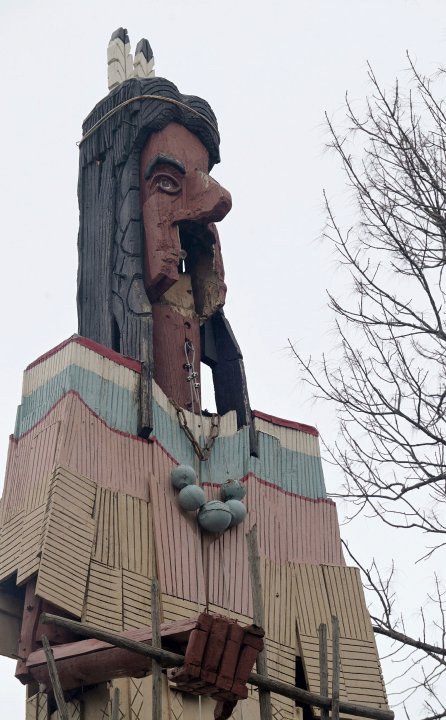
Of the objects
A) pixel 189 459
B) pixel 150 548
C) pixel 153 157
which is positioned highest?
pixel 153 157

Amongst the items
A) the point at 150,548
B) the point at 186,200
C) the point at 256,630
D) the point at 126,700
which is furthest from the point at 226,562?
the point at 186,200

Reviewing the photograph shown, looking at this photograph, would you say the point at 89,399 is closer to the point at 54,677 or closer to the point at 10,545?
the point at 10,545

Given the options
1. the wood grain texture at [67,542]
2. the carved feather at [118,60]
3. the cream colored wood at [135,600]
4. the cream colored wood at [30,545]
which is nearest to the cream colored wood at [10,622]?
the cream colored wood at [30,545]

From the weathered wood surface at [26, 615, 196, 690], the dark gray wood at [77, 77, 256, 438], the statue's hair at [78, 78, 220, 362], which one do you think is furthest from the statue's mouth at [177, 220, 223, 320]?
the weathered wood surface at [26, 615, 196, 690]

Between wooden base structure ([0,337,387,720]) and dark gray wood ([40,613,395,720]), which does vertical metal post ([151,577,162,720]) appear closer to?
dark gray wood ([40,613,395,720])

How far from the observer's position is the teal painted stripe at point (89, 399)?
42.4 ft

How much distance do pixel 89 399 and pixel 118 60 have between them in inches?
214

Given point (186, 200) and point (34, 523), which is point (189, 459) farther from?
point (186, 200)


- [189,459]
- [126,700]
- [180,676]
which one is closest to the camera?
[180,676]

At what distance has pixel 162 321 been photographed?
14.5 m

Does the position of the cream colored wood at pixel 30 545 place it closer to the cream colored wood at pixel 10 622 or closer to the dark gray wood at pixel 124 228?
the cream colored wood at pixel 10 622

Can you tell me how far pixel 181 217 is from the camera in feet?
48.1

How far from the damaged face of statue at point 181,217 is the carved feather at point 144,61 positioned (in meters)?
1.48

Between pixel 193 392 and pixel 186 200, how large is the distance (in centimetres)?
218
